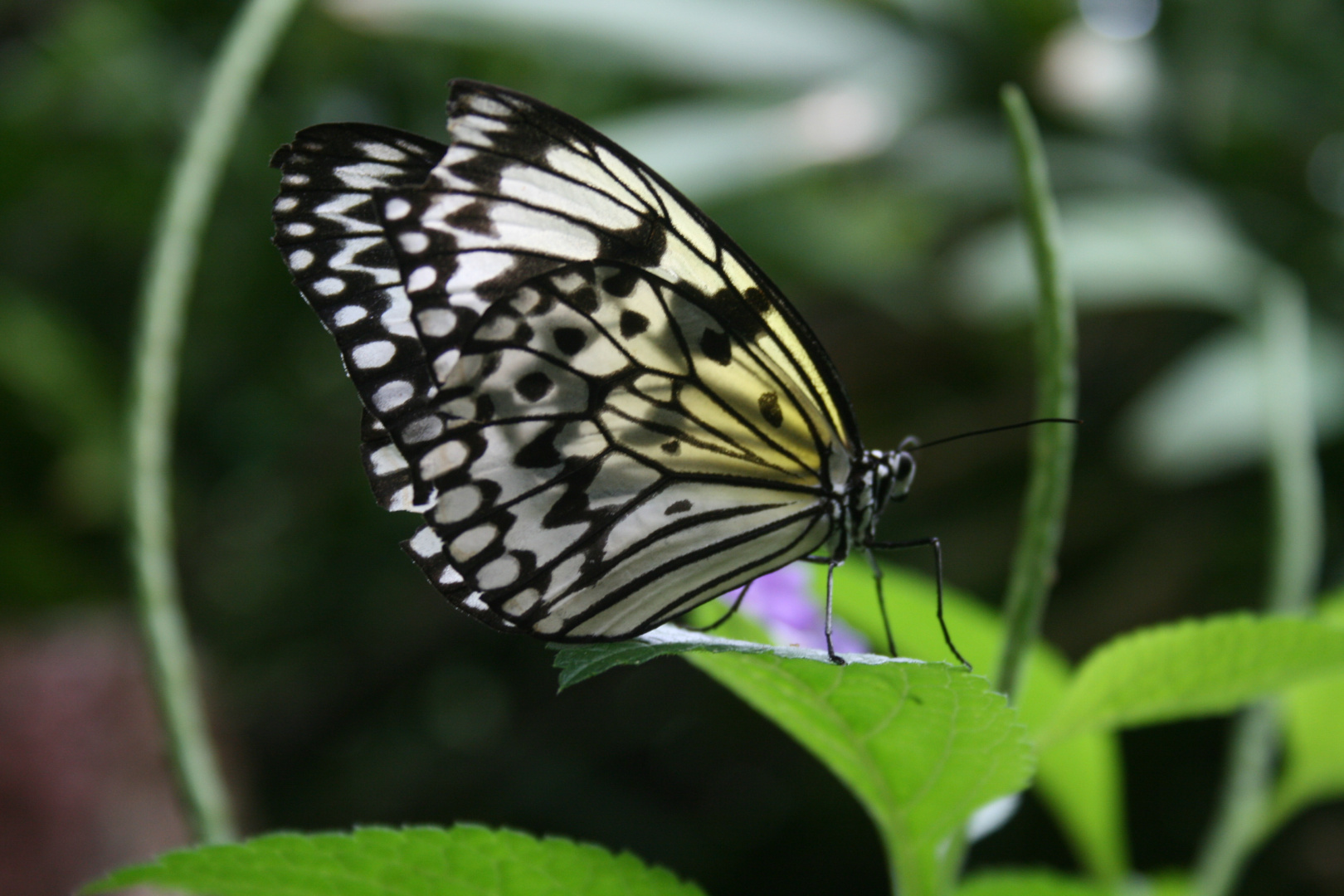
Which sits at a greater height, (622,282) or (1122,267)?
(1122,267)

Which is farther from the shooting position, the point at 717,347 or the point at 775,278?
the point at 775,278

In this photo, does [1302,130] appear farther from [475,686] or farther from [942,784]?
[942,784]

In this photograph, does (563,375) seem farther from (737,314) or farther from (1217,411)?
(1217,411)

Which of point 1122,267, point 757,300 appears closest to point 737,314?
point 757,300

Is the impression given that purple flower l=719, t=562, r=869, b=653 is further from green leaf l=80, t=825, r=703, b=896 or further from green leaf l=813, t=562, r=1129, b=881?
green leaf l=80, t=825, r=703, b=896

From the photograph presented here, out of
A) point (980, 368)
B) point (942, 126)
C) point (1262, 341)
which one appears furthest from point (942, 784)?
point (942, 126)

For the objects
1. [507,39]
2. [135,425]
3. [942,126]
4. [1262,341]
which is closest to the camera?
[135,425]
